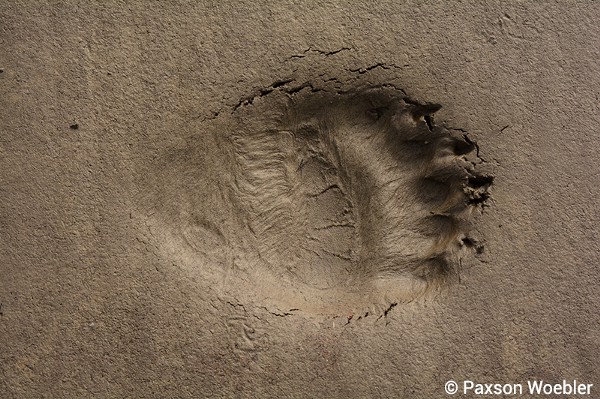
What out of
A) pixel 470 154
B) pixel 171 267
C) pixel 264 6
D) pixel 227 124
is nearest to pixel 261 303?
pixel 171 267

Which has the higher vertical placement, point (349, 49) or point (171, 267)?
point (349, 49)

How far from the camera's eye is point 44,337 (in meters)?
2.42

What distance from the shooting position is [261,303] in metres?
2.47

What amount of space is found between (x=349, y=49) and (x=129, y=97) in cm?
101

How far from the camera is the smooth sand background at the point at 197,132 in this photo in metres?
2.41

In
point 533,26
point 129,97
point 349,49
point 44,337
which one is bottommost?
point 44,337

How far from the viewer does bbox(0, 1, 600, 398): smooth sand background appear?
7.92ft

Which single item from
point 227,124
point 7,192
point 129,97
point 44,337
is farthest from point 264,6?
point 44,337

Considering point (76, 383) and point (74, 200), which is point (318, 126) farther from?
point (76, 383)

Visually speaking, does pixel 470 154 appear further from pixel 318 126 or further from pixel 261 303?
pixel 261 303

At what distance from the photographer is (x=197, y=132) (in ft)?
7.95

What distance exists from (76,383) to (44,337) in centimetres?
25

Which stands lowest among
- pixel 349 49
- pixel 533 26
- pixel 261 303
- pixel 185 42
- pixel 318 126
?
pixel 261 303

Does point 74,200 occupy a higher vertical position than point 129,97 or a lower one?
lower
